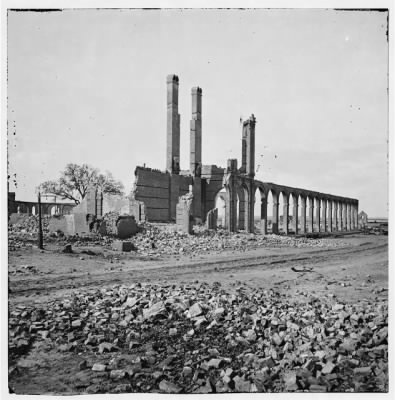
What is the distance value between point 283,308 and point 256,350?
2.99 ft

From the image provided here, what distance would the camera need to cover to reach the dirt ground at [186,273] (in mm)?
5379

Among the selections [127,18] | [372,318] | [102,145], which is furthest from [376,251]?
[127,18]

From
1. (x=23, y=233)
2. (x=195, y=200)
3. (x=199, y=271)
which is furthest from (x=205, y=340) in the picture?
(x=195, y=200)

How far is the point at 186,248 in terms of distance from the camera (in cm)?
699

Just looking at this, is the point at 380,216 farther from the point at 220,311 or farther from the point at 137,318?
the point at 137,318

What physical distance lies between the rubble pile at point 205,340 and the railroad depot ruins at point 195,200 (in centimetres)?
220

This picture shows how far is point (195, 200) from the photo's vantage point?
21.5 m

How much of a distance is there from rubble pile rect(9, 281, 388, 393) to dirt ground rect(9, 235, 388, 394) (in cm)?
17

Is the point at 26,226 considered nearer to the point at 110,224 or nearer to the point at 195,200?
the point at 110,224

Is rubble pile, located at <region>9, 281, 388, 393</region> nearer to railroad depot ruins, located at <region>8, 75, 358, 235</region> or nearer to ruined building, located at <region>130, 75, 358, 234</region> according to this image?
railroad depot ruins, located at <region>8, 75, 358, 235</region>

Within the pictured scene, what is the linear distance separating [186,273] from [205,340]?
4.62 feet

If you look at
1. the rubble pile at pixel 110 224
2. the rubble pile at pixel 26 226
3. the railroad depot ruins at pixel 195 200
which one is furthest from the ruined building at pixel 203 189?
the rubble pile at pixel 26 226

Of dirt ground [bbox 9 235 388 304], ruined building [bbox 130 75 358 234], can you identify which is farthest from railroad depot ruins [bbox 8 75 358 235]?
dirt ground [bbox 9 235 388 304]

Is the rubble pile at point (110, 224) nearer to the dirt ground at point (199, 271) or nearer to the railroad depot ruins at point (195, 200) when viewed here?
the railroad depot ruins at point (195, 200)
